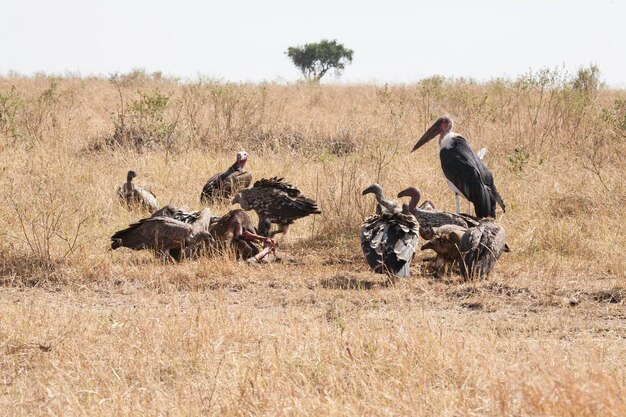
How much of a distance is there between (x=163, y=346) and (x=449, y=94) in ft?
44.3

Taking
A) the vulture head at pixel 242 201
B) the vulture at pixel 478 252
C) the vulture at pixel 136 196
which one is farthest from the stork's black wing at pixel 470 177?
the vulture at pixel 136 196

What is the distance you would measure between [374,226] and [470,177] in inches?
79.8

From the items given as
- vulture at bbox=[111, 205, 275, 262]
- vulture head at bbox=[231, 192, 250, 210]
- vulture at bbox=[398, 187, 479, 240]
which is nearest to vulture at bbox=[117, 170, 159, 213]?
vulture head at bbox=[231, 192, 250, 210]

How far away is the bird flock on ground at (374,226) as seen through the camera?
7711 mm

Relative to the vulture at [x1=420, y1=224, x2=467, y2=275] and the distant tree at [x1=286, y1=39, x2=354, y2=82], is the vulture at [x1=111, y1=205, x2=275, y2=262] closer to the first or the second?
the vulture at [x1=420, y1=224, x2=467, y2=275]

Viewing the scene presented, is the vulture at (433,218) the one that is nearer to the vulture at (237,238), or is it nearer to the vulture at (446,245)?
the vulture at (446,245)

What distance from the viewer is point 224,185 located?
437 inches

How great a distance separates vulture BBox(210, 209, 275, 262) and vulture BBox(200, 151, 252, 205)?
6.45 feet

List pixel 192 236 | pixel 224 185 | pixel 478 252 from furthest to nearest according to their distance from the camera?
1. pixel 224 185
2. pixel 192 236
3. pixel 478 252

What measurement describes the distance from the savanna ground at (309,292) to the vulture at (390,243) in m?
0.20

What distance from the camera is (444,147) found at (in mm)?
10219

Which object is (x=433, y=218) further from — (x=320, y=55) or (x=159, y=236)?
(x=320, y=55)

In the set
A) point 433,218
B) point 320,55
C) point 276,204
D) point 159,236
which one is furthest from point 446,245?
point 320,55

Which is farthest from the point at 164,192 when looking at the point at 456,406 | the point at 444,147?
the point at 456,406
